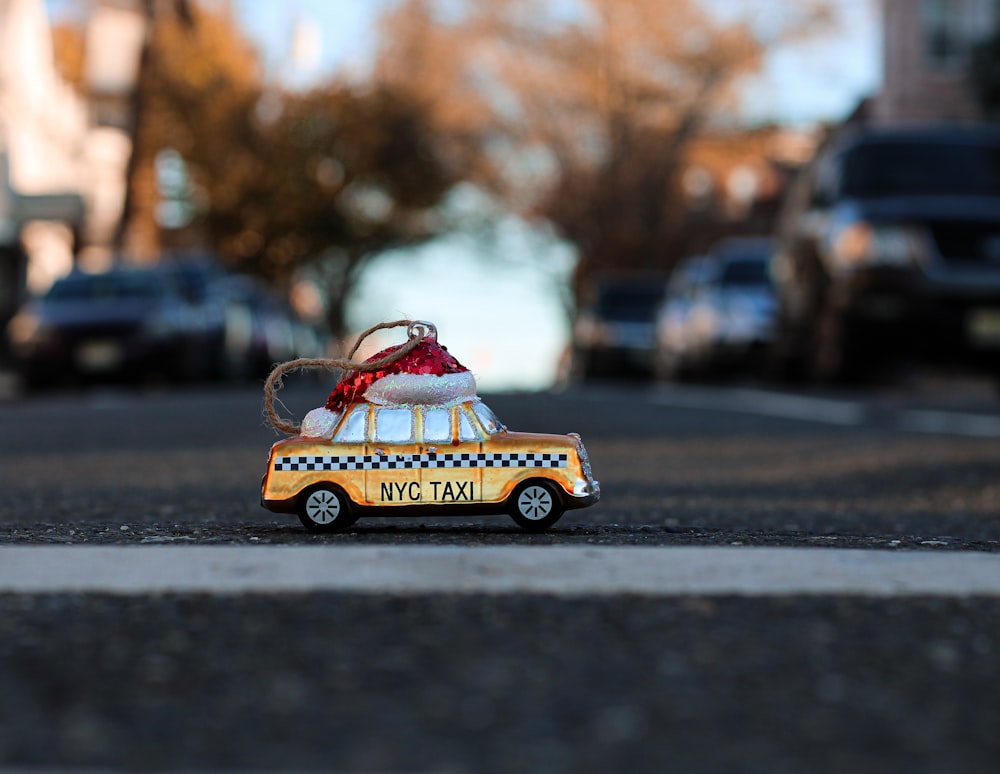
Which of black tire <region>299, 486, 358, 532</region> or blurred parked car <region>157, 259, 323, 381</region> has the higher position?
black tire <region>299, 486, 358, 532</region>

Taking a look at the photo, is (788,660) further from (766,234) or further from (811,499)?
(766,234)

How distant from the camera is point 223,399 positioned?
15742 mm

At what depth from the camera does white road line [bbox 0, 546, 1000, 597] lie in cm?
314

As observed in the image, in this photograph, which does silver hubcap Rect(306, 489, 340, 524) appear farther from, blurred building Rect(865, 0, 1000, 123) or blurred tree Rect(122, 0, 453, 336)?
blurred tree Rect(122, 0, 453, 336)

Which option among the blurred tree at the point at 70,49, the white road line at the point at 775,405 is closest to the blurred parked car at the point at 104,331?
the white road line at the point at 775,405

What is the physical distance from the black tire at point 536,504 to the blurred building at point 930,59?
34995mm

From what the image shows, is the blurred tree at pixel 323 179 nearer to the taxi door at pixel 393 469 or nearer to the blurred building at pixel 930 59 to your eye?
the blurred building at pixel 930 59

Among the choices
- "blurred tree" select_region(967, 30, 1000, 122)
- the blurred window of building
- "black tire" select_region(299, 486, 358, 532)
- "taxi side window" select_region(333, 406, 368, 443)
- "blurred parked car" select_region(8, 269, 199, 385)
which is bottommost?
"blurred parked car" select_region(8, 269, 199, 385)

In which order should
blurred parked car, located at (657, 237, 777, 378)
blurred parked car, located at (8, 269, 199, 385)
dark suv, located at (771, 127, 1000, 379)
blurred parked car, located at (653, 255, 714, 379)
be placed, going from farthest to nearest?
1. blurred parked car, located at (653, 255, 714, 379)
2. blurred parked car, located at (657, 237, 777, 378)
3. blurred parked car, located at (8, 269, 199, 385)
4. dark suv, located at (771, 127, 1000, 379)

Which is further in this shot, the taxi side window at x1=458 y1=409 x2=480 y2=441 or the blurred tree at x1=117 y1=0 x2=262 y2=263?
the blurred tree at x1=117 y1=0 x2=262 y2=263

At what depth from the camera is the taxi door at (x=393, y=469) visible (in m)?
4.06

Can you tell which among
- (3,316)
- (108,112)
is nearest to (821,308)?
(3,316)

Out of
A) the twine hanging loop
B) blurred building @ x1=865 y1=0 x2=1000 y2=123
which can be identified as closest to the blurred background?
blurred building @ x1=865 y1=0 x2=1000 y2=123

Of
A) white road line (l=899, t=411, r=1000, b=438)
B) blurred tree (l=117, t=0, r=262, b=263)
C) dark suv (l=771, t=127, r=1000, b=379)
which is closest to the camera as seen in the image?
white road line (l=899, t=411, r=1000, b=438)
